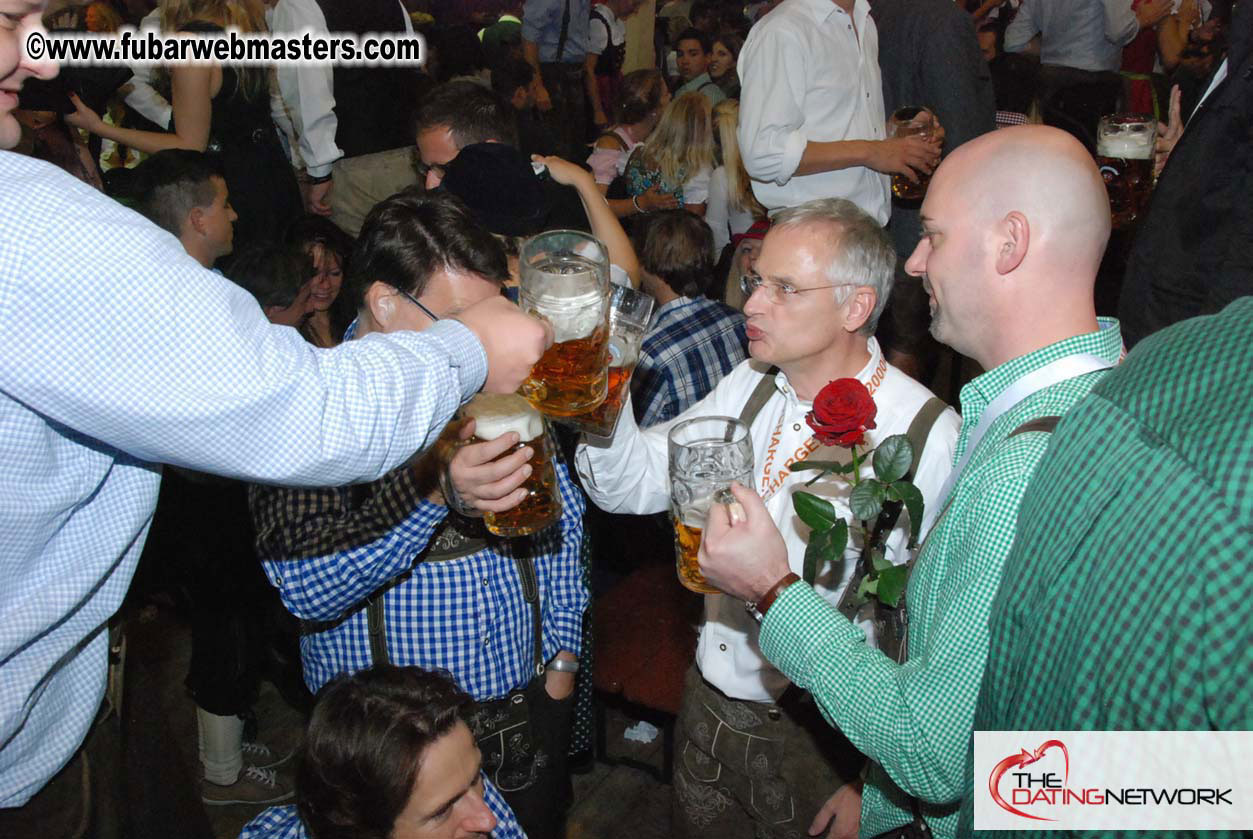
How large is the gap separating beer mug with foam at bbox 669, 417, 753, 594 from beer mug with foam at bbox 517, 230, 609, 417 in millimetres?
180

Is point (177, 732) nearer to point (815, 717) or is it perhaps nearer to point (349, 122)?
point (815, 717)

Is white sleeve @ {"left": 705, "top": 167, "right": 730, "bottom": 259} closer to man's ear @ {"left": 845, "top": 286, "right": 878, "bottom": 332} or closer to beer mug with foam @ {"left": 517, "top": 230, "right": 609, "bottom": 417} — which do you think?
man's ear @ {"left": 845, "top": 286, "right": 878, "bottom": 332}

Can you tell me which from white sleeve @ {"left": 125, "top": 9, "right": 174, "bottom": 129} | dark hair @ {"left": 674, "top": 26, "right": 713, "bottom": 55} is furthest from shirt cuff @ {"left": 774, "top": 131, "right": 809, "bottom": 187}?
dark hair @ {"left": 674, "top": 26, "right": 713, "bottom": 55}

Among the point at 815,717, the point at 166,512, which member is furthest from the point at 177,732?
the point at 815,717

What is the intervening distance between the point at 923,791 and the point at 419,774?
36.0 inches

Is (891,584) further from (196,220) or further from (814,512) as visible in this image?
(196,220)

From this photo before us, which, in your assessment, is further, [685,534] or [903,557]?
[903,557]

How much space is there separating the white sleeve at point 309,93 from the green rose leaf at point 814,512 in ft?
13.5

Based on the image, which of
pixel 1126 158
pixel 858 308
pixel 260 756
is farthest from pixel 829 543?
pixel 260 756

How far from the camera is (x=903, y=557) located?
1968 millimetres

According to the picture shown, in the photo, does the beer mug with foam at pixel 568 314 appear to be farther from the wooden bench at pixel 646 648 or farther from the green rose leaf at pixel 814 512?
the wooden bench at pixel 646 648

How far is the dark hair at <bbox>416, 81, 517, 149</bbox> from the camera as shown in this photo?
337 centimetres

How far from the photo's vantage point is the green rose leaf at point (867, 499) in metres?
1.43

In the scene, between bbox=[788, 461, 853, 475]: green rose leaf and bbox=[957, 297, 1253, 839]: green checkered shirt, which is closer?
bbox=[957, 297, 1253, 839]: green checkered shirt
